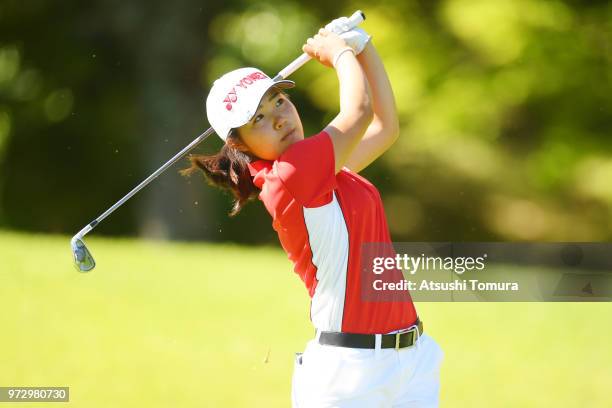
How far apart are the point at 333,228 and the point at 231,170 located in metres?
0.31

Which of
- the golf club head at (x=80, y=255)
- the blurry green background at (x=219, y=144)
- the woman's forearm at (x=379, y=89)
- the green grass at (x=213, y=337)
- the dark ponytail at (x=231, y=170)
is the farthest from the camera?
the blurry green background at (x=219, y=144)

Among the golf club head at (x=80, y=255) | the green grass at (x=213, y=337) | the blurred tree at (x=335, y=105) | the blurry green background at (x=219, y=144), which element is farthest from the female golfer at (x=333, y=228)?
the blurred tree at (x=335, y=105)

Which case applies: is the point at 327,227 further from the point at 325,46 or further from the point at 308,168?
the point at 325,46

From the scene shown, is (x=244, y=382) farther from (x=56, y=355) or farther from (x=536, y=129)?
(x=536, y=129)

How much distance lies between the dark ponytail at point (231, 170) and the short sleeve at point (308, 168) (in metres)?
0.20

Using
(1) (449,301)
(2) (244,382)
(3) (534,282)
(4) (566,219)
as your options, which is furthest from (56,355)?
(4) (566,219)

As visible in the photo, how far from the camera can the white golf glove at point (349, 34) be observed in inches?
92.1

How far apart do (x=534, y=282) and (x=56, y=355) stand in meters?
3.77

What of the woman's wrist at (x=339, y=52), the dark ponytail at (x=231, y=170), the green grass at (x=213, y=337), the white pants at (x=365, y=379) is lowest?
the white pants at (x=365, y=379)

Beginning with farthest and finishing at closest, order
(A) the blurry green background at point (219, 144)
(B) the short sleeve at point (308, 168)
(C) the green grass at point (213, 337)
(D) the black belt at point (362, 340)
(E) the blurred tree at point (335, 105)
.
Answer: (E) the blurred tree at point (335, 105) < (A) the blurry green background at point (219, 144) < (C) the green grass at point (213, 337) < (D) the black belt at point (362, 340) < (B) the short sleeve at point (308, 168)

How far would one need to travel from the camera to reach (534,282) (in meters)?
7.28

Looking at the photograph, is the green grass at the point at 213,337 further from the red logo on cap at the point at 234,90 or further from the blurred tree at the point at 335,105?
the blurred tree at the point at 335,105

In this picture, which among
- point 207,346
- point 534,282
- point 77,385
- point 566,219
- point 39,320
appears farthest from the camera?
point 566,219

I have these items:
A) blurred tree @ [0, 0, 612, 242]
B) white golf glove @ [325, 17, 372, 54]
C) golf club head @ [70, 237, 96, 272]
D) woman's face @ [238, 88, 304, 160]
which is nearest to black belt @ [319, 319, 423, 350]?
woman's face @ [238, 88, 304, 160]
